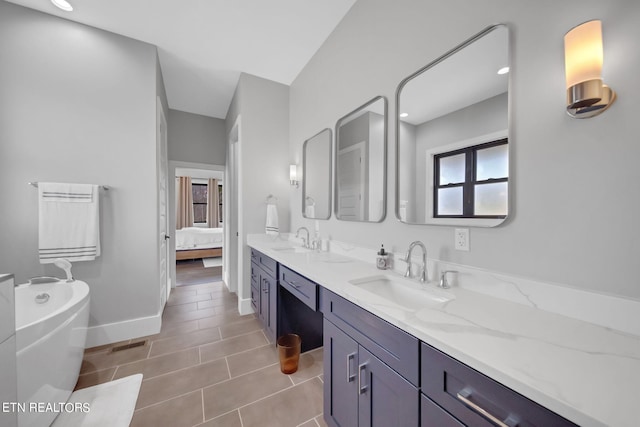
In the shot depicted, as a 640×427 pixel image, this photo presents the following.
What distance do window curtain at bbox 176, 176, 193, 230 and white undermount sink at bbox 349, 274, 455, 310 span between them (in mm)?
7212

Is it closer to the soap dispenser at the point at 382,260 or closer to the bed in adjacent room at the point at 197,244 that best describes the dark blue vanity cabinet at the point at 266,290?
the soap dispenser at the point at 382,260

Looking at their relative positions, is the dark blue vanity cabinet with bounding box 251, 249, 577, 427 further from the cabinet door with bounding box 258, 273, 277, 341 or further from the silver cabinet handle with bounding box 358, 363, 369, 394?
the cabinet door with bounding box 258, 273, 277, 341

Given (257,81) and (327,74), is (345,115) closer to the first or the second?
(327,74)

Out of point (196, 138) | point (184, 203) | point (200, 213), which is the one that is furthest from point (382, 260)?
point (200, 213)

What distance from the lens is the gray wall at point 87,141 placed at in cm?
199

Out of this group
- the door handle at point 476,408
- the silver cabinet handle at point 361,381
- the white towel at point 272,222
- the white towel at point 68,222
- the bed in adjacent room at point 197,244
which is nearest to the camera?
the door handle at point 476,408

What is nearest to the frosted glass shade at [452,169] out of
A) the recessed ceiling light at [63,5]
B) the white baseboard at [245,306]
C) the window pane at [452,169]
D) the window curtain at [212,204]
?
the window pane at [452,169]

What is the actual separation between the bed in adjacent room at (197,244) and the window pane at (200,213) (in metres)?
1.74

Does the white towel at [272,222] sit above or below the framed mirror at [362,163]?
below

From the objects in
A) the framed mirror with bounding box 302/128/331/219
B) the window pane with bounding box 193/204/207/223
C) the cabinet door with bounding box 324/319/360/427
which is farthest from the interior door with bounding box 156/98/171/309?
the window pane with bounding box 193/204/207/223

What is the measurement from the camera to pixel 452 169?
1275mm

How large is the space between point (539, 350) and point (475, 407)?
0.78ft

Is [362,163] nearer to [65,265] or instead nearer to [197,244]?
[65,265]

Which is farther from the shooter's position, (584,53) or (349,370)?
(349,370)
